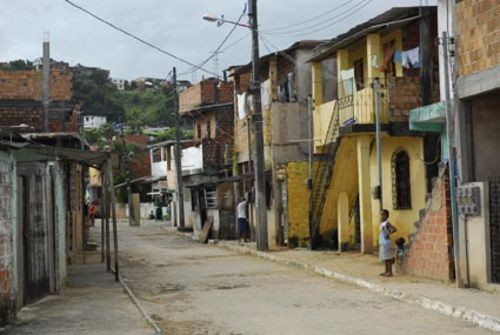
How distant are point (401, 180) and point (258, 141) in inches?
213

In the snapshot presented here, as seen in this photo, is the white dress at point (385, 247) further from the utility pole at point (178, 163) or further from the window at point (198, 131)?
the window at point (198, 131)

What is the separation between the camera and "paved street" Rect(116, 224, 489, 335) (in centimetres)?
1083

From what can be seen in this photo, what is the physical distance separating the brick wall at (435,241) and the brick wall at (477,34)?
223cm

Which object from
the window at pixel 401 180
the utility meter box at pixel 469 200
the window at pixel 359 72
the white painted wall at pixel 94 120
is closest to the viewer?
the utility meter box at pixel 469 200

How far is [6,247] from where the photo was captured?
10.9 meters

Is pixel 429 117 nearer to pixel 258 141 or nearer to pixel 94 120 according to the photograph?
pixel 258 141

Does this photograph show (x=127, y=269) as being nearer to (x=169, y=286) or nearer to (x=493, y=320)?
(x=169, y=286)

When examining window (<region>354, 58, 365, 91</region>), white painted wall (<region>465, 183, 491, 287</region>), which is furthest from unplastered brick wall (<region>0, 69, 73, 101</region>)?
white painted wall (<region>465, 183, 491, 287</region>)

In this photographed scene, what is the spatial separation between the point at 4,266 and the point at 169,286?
6268 millimetres

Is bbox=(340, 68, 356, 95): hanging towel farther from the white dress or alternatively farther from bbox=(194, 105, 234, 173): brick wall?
bbox=(194, 105, 234, 173): brick wall

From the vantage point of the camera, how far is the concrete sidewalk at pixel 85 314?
35.8 feet

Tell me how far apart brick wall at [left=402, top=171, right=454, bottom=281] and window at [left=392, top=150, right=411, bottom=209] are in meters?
5.09

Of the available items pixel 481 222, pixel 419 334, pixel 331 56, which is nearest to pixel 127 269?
pixel 331 56

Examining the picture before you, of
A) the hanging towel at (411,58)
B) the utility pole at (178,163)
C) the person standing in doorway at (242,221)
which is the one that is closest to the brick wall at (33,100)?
the person standing in doorway at (242,221)
